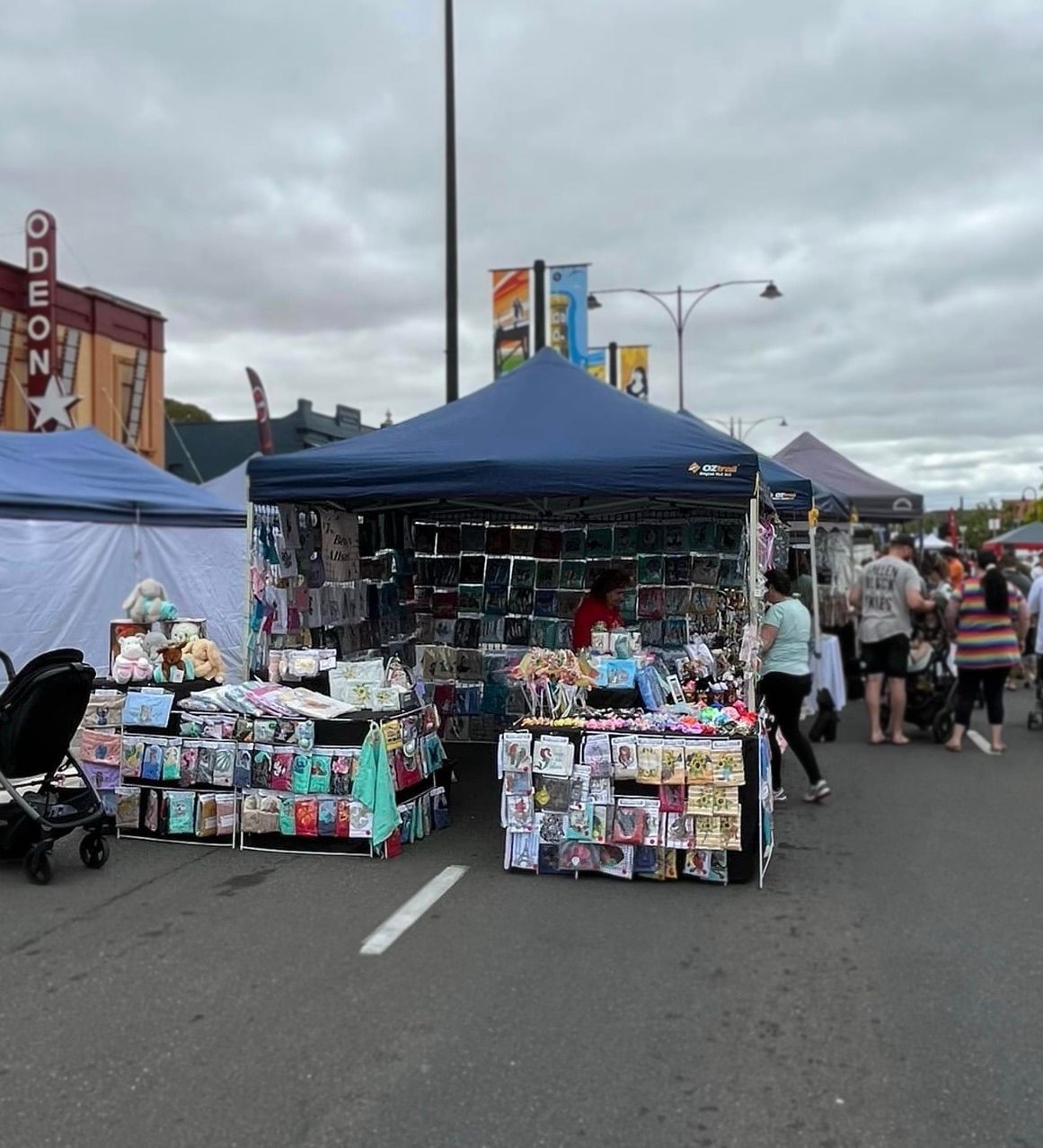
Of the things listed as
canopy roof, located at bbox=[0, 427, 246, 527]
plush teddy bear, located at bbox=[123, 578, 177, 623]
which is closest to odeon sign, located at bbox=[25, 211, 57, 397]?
canopy roof, located at bbox=[0, 427, 246, 527]

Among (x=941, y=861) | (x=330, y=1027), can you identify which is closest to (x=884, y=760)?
(x=941, y=861)

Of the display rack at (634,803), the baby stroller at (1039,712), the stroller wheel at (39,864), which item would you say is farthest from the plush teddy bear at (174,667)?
the baby stroller at (1039,712)

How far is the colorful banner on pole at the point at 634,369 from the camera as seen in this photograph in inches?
985

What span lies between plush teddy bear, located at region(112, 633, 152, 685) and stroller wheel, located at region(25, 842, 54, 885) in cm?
129

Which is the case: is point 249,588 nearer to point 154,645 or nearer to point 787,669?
point 154,645

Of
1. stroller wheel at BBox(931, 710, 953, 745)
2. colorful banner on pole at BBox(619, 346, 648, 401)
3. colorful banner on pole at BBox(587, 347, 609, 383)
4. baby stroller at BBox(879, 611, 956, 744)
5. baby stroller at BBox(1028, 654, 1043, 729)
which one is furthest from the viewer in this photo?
colorful banner on pole at BBox(619, 346, 648, 401)

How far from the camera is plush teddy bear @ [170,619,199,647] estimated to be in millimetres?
6891

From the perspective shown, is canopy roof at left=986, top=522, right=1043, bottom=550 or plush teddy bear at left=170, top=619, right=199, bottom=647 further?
canopy roof at left=986, top=522, right=1043, bottom=550

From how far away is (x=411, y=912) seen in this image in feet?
16.6

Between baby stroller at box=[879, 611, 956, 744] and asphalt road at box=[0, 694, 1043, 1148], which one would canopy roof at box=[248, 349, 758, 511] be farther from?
baby stroller at box=[879, 611, 956, 744]

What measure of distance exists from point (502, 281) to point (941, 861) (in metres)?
11.4

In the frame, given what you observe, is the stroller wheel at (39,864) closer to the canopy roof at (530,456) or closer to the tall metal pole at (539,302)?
the canopy roof at (530,456)

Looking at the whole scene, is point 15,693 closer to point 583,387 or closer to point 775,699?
point 583,387

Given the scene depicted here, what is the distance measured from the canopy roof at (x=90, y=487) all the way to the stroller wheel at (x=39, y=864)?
5.46 m
